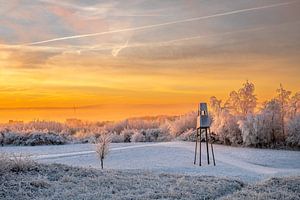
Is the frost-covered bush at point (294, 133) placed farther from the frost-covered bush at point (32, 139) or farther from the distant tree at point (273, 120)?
the frost-covered bush at point (32, 139)

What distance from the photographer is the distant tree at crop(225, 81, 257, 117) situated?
92.3 feet

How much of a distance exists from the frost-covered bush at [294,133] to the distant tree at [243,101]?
332 centimetres

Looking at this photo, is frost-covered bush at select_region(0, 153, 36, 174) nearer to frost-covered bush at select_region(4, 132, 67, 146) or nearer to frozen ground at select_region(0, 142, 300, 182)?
frozen ground at select_region(0, 142, 300, 182)

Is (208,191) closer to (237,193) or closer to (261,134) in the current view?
(237,193)

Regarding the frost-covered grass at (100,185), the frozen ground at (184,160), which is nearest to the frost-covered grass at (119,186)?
the frost-covered grass at (100,185)

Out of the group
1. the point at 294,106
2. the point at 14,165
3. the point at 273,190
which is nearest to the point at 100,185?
the point at 14,165

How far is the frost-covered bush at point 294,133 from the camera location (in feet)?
80.0

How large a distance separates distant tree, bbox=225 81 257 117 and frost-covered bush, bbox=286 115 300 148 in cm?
332

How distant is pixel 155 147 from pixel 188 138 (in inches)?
244

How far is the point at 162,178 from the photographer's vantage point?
40.1 feet

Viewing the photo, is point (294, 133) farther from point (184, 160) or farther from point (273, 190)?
point (273, 190)

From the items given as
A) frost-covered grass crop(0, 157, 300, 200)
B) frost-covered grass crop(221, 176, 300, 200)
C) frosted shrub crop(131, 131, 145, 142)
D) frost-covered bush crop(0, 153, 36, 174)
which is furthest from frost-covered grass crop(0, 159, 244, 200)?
frosted shrub crop(131, 131, 145, 142)

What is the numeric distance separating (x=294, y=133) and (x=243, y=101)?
4991mm

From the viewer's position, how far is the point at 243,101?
28781 millimetres
